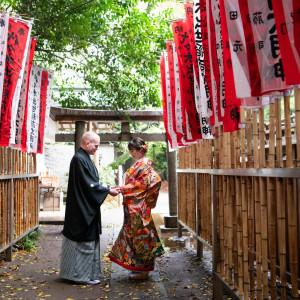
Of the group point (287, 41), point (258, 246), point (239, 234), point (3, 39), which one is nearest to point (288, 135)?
point (287, 41)

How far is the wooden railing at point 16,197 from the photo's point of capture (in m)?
7.72

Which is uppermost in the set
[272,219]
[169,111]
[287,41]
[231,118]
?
[169,111]

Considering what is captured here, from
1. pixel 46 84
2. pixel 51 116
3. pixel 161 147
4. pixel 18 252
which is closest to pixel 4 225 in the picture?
pixel 18 252

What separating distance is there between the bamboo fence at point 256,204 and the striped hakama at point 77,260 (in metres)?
2.07

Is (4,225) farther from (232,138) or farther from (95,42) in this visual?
(95,42)

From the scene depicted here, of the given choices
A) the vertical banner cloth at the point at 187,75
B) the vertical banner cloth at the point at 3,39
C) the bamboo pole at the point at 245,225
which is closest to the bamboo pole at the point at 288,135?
the bamboo pole at the point at 245,225

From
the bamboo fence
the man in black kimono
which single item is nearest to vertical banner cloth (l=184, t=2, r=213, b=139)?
the bamboo fence

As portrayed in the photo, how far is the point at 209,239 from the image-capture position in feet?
22.8

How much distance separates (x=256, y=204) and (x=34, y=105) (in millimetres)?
6792

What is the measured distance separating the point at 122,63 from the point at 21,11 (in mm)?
3262

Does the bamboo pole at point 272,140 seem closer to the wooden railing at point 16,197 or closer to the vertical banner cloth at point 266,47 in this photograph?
the vertical banner cloth at point 266,47

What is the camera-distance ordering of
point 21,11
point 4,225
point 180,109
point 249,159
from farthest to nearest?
point 21,11 → point 180,109 → point 4,225 → point 249,159

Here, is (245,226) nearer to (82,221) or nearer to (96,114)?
(82,221)

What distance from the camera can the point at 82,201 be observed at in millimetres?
6602
